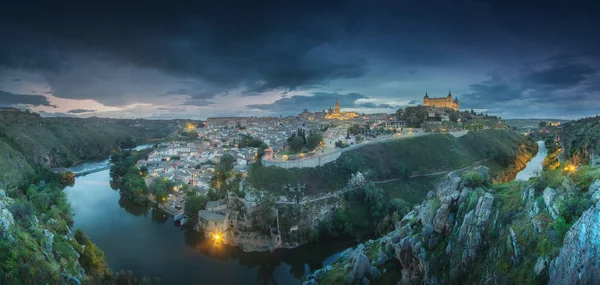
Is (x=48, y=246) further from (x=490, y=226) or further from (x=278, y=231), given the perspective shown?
(x=490, y=226)

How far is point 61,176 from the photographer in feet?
159

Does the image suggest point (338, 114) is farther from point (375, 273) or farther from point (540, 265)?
point (540, 265)

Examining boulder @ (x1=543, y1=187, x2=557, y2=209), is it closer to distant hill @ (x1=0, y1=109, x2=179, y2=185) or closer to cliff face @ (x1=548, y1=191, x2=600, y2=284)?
cliff face @ (x1=548, y1=191, x2=600, y2=284)

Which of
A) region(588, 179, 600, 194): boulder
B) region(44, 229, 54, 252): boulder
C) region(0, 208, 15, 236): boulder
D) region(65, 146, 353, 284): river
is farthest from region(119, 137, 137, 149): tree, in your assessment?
region(588, 179, 600, 194): boulder

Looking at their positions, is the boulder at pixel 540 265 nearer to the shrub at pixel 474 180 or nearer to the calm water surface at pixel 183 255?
the shrub at pixel 474 180

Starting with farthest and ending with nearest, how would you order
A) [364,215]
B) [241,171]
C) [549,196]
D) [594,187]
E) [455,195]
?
1. [241,171]
2. [364,215]
3. [455,195]
4. [549,196]
5. [594,187]

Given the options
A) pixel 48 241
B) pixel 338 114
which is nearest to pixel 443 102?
pixel 338 114

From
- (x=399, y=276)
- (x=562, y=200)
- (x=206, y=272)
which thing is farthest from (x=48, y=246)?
(x=562, y=200)

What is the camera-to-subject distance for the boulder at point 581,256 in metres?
6.47

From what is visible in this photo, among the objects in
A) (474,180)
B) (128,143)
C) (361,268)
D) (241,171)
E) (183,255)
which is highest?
(474,180)

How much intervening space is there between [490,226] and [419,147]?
39966mm

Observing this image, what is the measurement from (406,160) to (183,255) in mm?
33254

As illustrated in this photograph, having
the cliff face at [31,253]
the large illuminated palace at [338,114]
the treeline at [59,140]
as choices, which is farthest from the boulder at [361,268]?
the large illuminated palace at [338,114]

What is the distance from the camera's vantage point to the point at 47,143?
218 feet
